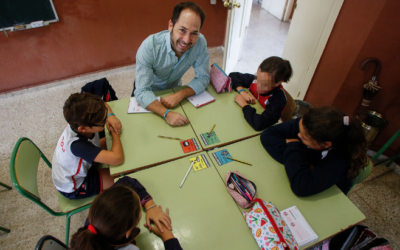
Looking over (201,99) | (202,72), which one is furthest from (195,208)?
(202,72)

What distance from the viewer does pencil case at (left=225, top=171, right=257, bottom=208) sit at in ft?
3.43

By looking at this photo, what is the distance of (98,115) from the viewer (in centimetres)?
121

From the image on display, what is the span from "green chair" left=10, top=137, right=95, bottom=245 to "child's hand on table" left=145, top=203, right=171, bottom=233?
0.63 m

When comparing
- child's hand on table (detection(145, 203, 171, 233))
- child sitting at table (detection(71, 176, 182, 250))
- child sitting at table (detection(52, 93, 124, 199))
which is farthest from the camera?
child sitting at table (detection(52, 93, 124, 199))

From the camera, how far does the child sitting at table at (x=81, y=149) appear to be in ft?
3.88

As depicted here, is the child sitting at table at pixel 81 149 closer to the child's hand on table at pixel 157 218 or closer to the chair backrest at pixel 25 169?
the chair backrest at pixel 25 169

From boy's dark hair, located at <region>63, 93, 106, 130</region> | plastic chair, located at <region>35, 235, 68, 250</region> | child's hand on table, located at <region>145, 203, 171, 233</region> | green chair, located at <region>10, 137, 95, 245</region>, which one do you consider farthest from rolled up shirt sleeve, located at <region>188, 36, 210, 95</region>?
plastic chair, located at <region>35, 235, 68, 250</region>

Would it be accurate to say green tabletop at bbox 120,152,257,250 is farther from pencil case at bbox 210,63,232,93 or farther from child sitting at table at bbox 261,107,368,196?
pencil case at bbox 210,63,232,93

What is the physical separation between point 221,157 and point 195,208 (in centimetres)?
36

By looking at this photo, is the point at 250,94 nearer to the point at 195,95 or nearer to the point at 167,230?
the point at 195,95

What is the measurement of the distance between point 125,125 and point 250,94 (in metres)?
1.04

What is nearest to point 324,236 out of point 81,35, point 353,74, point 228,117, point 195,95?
point 228,117

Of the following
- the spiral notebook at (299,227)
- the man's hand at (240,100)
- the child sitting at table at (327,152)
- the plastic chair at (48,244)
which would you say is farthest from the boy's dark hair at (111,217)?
the man's hand at (240,100)

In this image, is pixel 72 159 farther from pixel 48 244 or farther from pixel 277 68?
pixel 277 68
